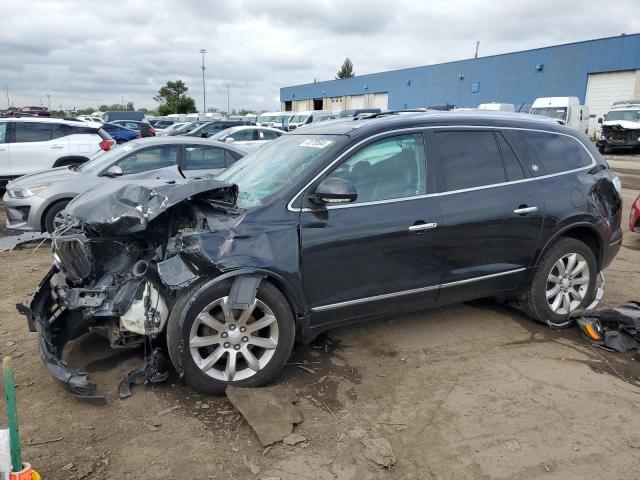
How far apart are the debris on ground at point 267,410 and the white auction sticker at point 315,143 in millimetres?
1806

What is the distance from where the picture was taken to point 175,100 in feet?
231

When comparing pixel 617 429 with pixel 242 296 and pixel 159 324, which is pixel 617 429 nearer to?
pixel 242 296

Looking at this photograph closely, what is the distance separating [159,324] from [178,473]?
39.9 inches

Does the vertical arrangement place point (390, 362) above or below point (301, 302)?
below

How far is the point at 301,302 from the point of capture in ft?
11.9

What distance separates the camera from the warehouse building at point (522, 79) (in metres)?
32.9

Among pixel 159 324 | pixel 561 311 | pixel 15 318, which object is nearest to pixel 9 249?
pixel 15 318

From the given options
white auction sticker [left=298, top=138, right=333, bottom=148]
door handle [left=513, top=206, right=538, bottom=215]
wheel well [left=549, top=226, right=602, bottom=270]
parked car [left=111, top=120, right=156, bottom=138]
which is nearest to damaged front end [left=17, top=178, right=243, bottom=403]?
white auction sticker [left=298, top=138, right=333, bottom=148]

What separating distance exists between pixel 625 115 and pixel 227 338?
27.6 meters

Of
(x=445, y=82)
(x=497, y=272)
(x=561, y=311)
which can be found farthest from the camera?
(x=445, y=82)

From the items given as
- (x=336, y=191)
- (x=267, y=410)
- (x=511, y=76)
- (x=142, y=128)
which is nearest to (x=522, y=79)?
(x=511, y=76)

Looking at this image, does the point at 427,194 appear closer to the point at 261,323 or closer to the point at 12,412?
the point at 261,323

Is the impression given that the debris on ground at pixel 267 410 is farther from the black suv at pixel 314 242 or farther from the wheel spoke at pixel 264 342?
the wheel spoke at pixel 264 342

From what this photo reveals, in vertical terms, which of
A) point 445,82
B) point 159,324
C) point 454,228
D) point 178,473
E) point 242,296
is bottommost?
point 178,473
